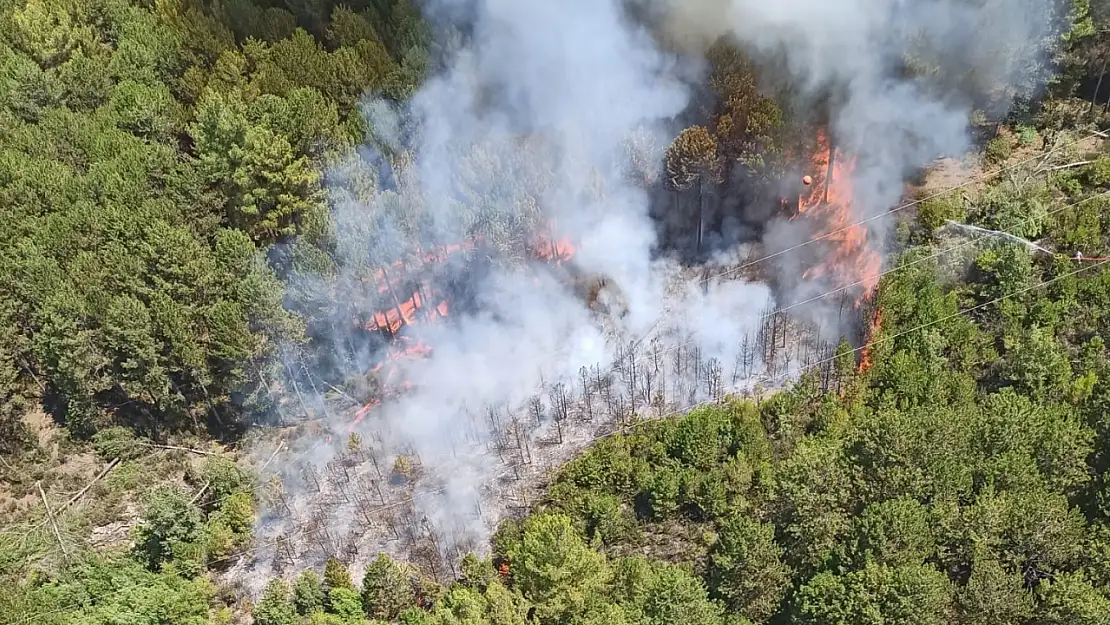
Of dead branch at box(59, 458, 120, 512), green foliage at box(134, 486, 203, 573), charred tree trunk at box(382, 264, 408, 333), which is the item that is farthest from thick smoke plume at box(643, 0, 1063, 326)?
dead branch at box(59, 458, 120, 512)

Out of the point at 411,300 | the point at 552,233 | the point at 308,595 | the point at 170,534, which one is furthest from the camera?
the point at 552,233

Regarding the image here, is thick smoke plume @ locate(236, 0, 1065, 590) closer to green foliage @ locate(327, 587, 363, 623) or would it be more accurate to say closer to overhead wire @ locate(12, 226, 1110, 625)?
overhead wire @ locate(12, 226, 1110, 625)

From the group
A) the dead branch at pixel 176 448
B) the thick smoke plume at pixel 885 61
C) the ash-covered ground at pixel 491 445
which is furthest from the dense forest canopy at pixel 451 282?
the ash-covered ground at pixel 491 445

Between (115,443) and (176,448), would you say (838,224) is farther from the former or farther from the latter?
(115,443)

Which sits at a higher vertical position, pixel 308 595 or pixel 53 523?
pixel 53 523

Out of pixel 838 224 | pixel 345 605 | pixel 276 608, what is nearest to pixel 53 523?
pixel 276 608

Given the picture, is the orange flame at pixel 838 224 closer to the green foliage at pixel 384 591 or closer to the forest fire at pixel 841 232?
the forest fire at pixel 841 232

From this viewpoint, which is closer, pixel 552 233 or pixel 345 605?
pixel 345 605

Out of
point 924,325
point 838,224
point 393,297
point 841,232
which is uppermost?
point 838,224
